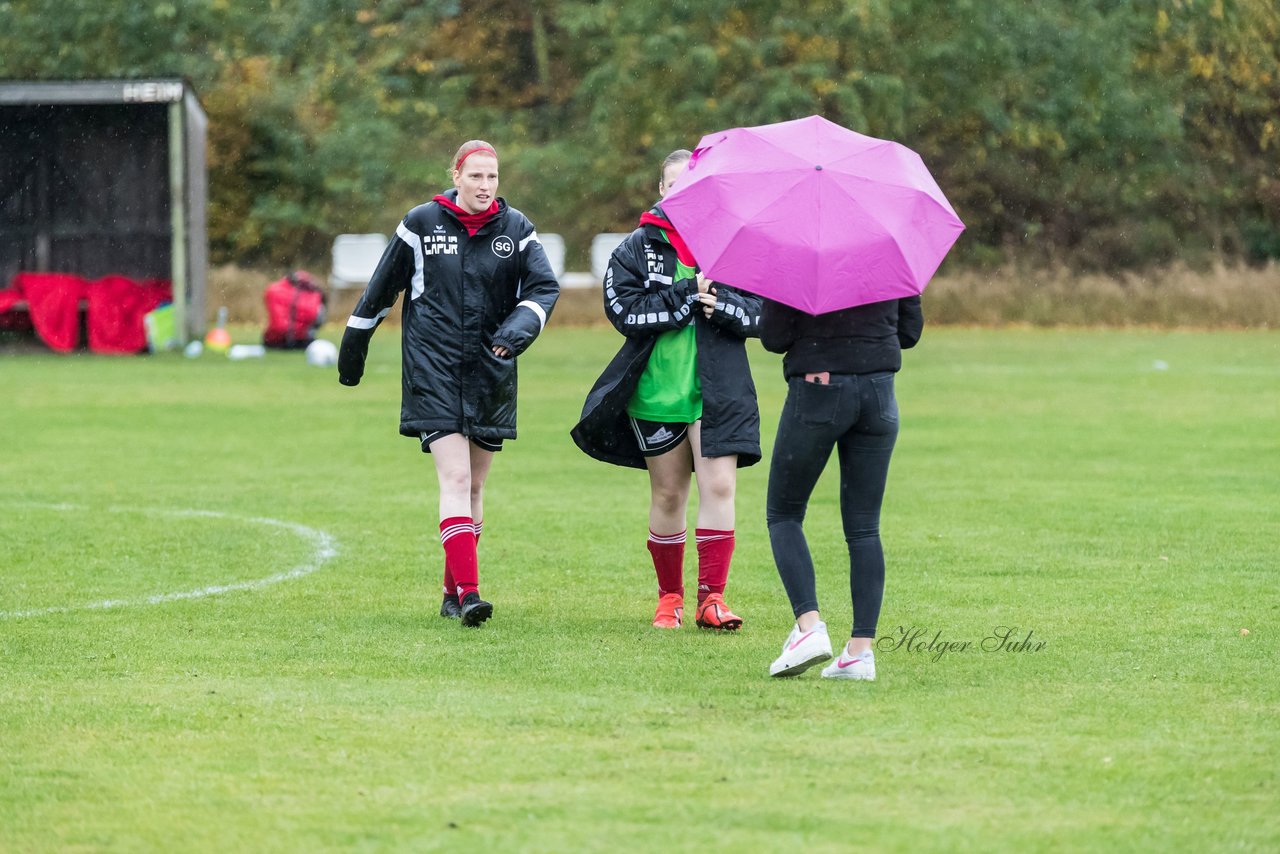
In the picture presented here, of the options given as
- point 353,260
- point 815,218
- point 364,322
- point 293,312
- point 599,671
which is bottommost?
point 293,312

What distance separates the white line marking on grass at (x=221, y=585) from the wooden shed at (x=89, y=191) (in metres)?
21.1

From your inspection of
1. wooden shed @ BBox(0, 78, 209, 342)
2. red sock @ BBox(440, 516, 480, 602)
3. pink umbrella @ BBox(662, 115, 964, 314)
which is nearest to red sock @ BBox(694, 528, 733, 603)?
red sock @ BBox(440, 516, 480, 602)

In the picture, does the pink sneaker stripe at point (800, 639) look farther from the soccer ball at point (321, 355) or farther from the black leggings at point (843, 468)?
the soccer ball at point (321, 355)

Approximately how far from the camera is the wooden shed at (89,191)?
3212cm

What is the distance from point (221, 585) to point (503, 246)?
79.9 inches

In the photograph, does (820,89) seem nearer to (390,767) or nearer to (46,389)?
(46,389)

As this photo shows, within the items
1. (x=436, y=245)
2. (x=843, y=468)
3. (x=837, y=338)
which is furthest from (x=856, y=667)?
(x=436, y=245)

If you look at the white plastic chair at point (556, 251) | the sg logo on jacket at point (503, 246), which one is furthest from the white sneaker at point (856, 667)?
the white plastic chair at point (556, 251)

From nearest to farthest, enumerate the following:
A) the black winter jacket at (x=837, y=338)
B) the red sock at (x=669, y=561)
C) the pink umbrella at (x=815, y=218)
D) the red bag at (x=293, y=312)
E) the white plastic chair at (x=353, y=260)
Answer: the pink umbrella at (x=815, y=218), the black winter jacket at (x=837, y=338), the red sock at (x=669, y=561), the red bag at (x=293, y=312), the white plastic chair at (x=353, y=260)

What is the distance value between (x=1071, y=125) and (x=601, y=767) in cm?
4466

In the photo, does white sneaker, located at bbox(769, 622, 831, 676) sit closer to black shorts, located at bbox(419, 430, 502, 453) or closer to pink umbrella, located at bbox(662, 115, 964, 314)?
pink umbrella, located at bbox(662, 115, 964, 314)

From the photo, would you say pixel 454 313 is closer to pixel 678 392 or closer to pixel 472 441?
pixel 472 441

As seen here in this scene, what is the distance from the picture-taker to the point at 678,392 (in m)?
7.56

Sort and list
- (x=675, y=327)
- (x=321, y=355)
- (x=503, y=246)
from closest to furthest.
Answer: (x=675, y=327)
(x=503, y=246)
(x=321, y=355)
